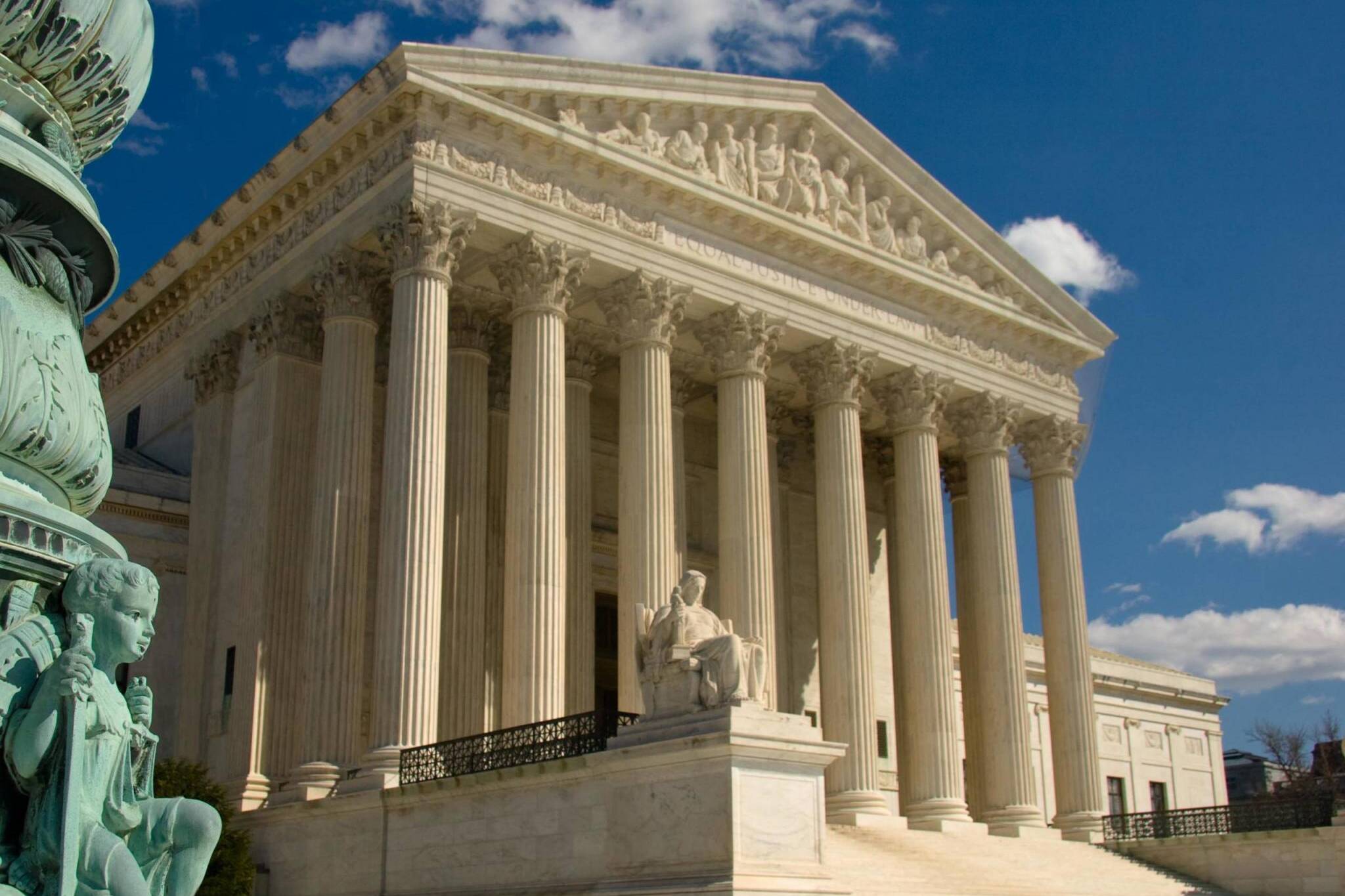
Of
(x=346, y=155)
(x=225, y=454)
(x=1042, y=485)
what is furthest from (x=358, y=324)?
(x=1042, y=485)

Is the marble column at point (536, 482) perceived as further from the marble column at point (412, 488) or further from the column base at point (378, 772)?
the column base at point (378, 772)

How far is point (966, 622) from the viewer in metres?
39.2

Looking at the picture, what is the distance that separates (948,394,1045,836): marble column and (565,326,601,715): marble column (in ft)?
31.5

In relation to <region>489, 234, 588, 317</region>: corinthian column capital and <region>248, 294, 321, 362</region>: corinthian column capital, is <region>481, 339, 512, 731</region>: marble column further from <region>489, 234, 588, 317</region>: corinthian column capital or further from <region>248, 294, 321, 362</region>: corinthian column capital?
<region>248, 294, 321, 362</region>: corinthian column capital

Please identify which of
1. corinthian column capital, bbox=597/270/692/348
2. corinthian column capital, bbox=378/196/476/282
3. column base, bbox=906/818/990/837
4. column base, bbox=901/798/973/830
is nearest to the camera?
corinthian column capital, bbox=378/196/476/282

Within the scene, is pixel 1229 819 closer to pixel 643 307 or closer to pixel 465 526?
pixel 643 307

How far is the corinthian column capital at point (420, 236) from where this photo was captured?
26.6 meters

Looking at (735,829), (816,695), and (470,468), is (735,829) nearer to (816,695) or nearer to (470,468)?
(470,468)

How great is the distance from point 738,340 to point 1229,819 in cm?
1545

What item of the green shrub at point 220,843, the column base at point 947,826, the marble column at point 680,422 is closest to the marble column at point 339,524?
the green shrub at point 220,843

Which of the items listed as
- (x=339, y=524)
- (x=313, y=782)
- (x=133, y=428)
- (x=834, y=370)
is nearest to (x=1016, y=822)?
(x=834, y=370)

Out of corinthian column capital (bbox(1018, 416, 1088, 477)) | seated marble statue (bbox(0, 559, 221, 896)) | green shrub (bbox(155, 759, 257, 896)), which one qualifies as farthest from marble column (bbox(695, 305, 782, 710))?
seated marble statue (bbox(0, 559, 221, 896))

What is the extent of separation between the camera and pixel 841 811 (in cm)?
3036

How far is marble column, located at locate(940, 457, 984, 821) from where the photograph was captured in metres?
37.6
